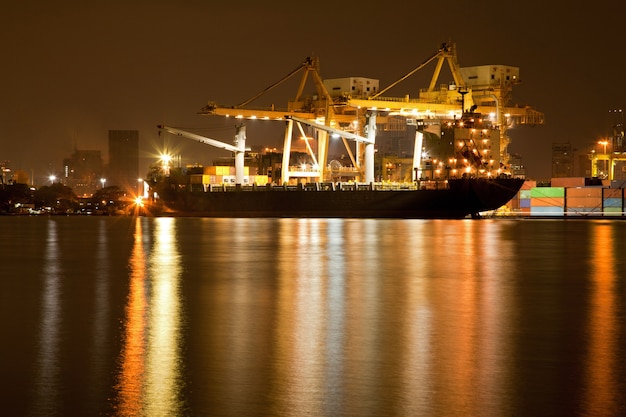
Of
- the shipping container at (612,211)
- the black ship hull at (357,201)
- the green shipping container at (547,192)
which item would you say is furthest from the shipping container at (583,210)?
the black ship hull at (357,201)

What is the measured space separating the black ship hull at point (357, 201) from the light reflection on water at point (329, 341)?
45.3 m

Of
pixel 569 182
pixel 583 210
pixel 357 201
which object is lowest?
pixel 583 210

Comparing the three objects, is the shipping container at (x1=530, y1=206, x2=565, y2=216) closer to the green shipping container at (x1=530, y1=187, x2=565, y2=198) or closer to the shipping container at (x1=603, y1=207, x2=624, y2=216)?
the green shipping container at (x1=530, y1=187, x2=565, y2=198)

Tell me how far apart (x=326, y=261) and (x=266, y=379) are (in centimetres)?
1428

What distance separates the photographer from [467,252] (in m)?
24.8

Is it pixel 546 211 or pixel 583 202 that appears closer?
pixel 583 202

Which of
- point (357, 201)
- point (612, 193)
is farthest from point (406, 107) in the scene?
point (612, 193)

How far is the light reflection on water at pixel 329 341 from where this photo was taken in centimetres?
653

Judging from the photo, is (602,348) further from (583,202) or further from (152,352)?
(583,202)

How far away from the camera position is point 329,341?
355 inches

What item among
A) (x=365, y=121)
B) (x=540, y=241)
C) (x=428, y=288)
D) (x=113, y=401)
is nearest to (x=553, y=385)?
(x=113, y=401)

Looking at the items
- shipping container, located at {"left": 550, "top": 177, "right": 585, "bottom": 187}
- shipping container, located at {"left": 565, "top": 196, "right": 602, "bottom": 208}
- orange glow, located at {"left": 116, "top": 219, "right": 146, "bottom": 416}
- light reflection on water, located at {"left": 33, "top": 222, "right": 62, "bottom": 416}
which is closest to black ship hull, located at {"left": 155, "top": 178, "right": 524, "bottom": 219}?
shipping container, located at {"left": 565, "top": 196, "right": 602, "bottom": 208}

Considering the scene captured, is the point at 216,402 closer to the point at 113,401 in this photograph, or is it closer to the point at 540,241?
the point at 113,401

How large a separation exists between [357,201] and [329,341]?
195 ft
